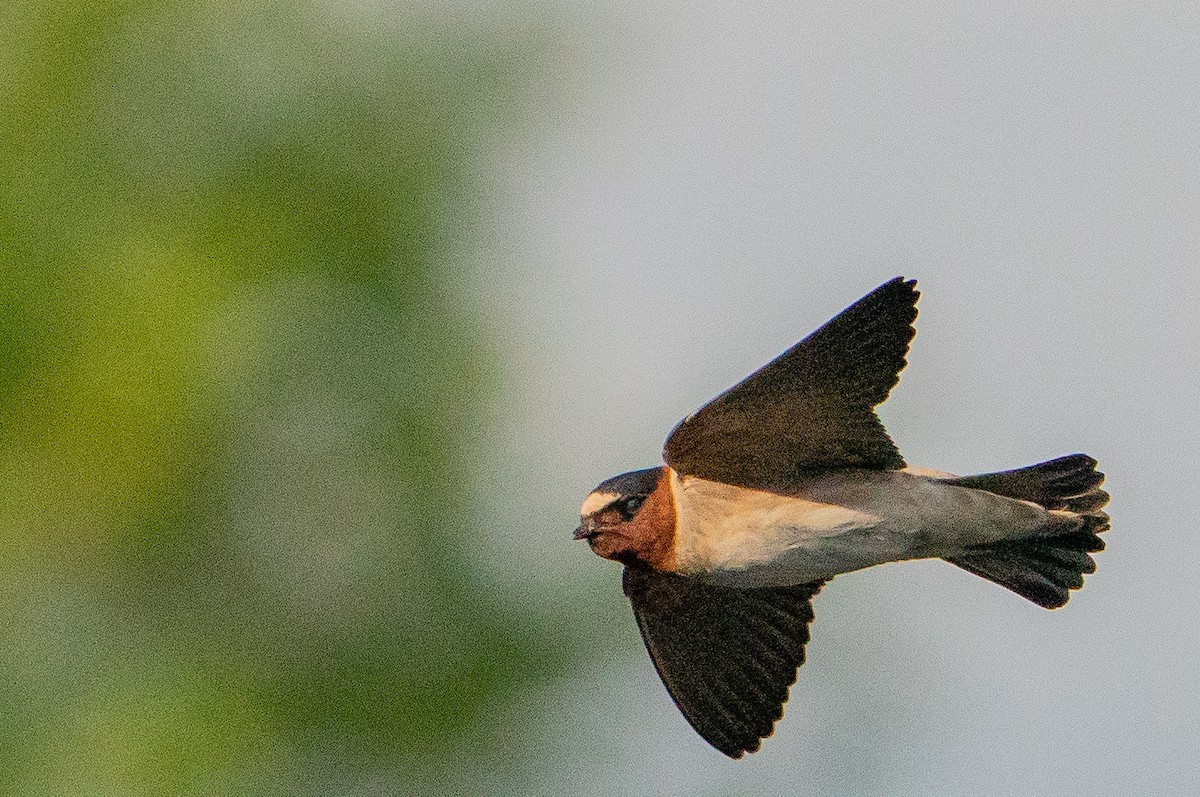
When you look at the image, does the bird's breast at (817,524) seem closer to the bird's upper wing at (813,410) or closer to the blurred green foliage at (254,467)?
the bird's upper wing at (813,410)

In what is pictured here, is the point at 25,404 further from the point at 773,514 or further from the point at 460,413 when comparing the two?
the point at 773,514

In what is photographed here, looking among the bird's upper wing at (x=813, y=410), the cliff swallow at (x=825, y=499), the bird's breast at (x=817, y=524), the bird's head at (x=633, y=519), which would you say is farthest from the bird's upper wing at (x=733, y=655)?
the bird's upper wing at (x=813, y=410)

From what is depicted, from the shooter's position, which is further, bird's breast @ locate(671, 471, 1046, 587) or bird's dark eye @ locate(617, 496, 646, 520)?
bird's dark eye @ locate(617, 496, 646, 520)

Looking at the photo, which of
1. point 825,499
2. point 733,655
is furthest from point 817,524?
point 733,655

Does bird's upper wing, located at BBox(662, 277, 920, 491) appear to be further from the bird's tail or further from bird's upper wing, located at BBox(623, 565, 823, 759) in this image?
bird's upper wing, located at BBox(623, 565, 823, 759)

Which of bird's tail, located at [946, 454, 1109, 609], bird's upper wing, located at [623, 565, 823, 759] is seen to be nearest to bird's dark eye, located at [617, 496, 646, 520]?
bird's upper wing, located at [623, 565, 823, 759]

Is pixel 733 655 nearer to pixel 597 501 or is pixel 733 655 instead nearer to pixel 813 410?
pixel 597 501
